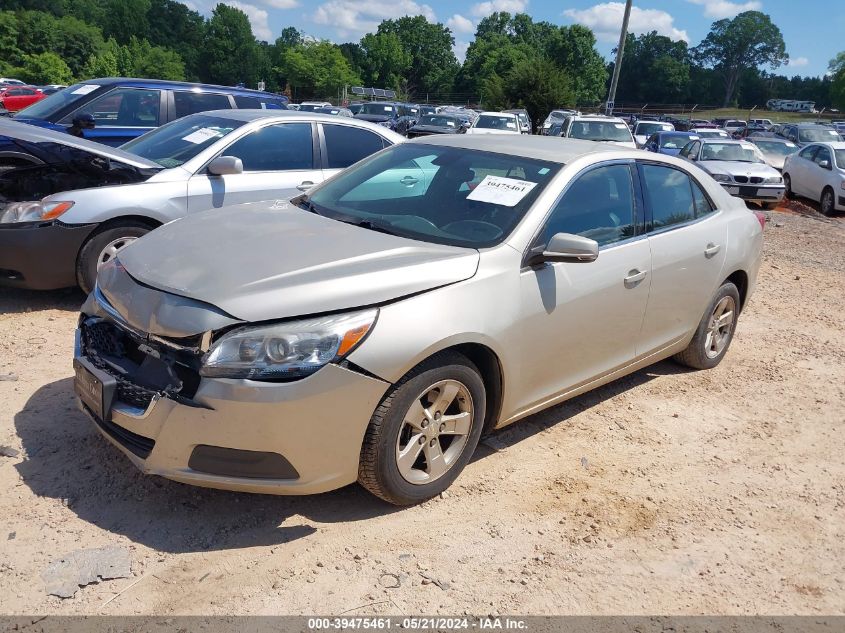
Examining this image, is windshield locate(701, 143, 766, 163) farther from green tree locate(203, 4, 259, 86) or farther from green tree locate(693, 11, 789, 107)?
green tree locate(693, 11, 789, 107)

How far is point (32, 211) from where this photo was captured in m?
5.40

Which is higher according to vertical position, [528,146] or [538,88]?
[538,88]

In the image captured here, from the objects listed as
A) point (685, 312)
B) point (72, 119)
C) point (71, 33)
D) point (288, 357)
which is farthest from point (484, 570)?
point (71, 33)

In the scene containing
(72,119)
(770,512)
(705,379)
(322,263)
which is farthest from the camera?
(72,119)

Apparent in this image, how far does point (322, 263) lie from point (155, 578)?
1.43m

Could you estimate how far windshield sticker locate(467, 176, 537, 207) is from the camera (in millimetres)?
3812

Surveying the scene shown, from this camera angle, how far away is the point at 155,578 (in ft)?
9.14

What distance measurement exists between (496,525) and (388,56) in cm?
10865

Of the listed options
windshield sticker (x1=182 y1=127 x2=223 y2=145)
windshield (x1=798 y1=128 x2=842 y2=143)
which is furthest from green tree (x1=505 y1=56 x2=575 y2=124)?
windshield sticker (x1=182 y1=127 x2=223 y2=145)

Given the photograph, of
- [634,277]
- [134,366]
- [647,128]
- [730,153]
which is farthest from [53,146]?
[647,128]

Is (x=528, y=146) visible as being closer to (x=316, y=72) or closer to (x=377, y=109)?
(x=377, y=109)

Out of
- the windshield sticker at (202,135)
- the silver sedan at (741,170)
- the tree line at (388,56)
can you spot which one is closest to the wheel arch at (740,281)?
the windshield sticker at (202,135)

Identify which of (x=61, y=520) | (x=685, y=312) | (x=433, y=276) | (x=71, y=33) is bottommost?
(x=61, y=520)

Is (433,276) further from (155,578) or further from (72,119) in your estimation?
(72,119)
